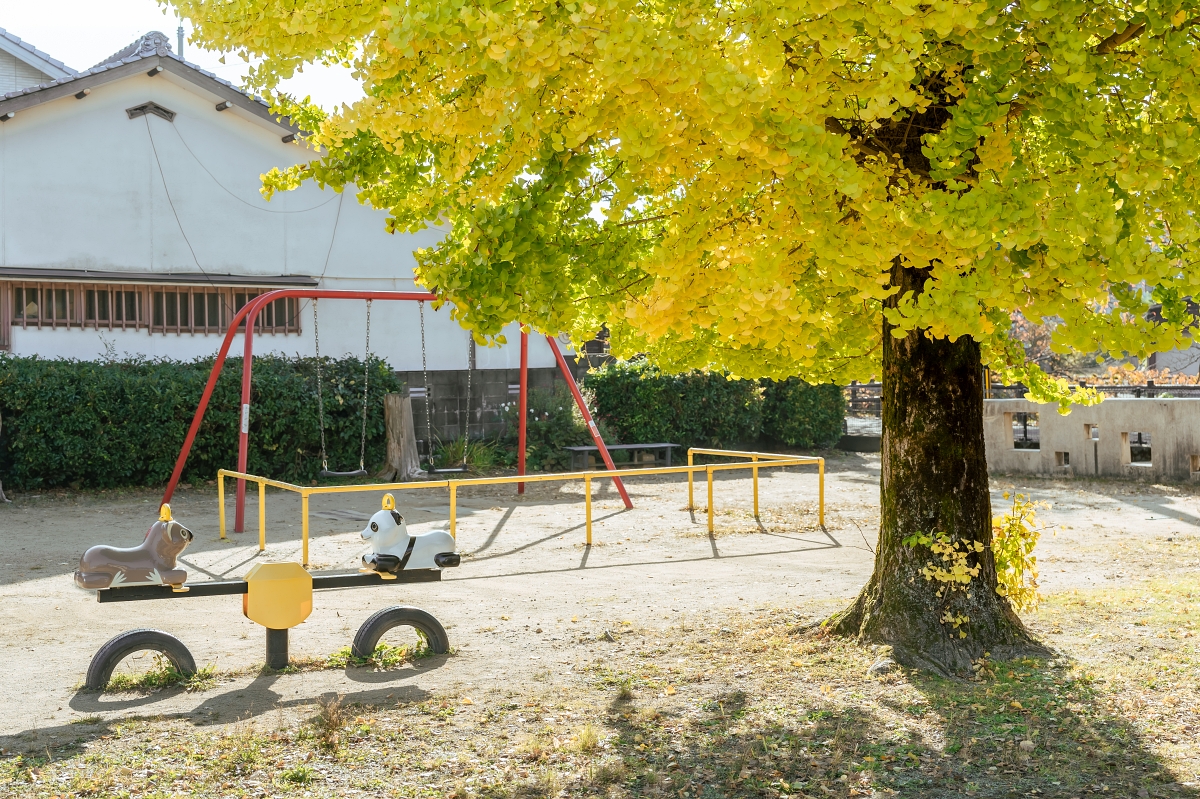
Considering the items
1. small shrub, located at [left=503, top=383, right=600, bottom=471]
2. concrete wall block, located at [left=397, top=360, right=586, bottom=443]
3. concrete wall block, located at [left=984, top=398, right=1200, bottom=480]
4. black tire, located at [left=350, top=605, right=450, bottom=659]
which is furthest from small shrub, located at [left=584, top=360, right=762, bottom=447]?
black tire, located at [left=350, top=605, right=450, bottom=659]

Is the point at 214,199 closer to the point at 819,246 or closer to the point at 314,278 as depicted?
the point at 314,278

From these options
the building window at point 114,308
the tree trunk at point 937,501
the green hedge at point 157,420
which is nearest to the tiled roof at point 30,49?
the building window at point 114,308

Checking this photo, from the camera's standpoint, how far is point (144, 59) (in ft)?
59.0

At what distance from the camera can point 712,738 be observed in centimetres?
481

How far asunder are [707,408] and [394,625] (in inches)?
570

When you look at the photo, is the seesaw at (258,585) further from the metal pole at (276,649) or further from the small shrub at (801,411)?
the small shrub at (801,411)

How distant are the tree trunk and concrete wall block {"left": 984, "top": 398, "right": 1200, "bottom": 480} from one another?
36.8ft

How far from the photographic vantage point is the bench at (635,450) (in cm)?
1829

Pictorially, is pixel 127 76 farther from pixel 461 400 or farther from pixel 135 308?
pixel 461 400

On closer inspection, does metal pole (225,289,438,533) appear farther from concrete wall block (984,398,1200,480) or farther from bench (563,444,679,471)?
concrete wall block (984,398,1200,480)

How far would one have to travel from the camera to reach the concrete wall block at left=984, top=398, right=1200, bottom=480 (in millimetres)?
16016

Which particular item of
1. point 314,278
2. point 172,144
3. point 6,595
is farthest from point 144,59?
point 6,595

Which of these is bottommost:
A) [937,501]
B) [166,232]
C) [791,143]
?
[937,501]

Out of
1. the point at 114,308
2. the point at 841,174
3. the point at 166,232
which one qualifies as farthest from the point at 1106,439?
the point at 114,308
